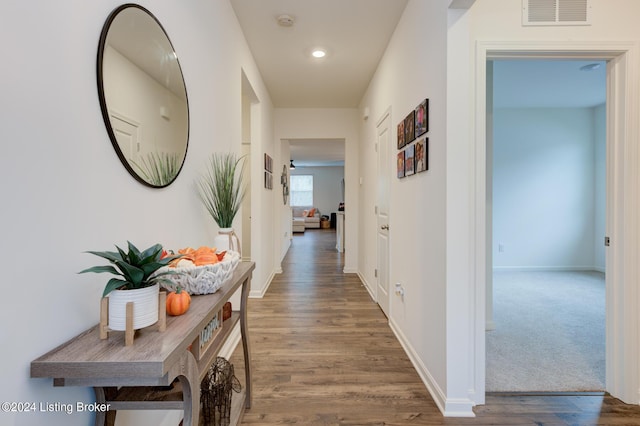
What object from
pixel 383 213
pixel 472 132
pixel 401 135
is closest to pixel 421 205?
pixel 472 132

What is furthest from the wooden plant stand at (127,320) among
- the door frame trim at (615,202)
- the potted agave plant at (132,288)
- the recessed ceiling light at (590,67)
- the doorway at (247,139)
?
the recessed ceiling light at (590,67)

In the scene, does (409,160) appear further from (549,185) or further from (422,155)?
(549,185)

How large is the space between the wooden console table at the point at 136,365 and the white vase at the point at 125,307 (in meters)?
0.04

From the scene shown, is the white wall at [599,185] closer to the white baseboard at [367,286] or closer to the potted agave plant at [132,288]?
the white baseboard at [367,286]

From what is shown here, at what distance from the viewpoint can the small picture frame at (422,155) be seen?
2.06 m

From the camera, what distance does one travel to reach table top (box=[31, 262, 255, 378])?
0.71 metres

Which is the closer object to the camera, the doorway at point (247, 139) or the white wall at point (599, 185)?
the doorway at point (247, 139)

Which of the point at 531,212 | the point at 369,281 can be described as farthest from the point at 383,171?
the point at 531,212

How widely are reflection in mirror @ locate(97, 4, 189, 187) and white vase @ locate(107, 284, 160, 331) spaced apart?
0.51 m

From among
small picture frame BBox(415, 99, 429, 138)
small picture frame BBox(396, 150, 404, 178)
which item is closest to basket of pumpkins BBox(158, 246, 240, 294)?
small picture frame BBox(415, 99, 429, 138)

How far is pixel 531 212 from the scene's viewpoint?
534 centimetres

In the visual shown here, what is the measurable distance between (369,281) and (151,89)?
3.52 m

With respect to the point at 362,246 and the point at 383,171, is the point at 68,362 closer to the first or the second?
the point at 383,171

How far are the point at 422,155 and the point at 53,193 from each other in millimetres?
1940
